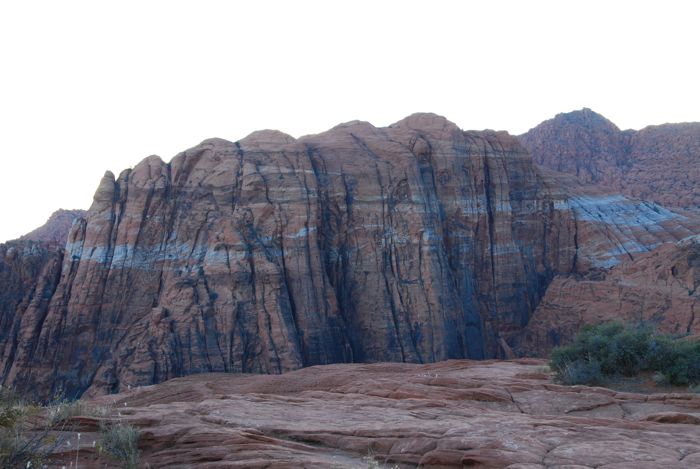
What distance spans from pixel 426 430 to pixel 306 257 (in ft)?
78.8

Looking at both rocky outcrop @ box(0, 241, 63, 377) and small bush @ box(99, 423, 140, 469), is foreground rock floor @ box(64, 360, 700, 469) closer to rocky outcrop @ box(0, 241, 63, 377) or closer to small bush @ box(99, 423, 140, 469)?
small bush @ box(99, 423, 140, 469)

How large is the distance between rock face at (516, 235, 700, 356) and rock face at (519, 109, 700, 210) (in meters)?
20.5

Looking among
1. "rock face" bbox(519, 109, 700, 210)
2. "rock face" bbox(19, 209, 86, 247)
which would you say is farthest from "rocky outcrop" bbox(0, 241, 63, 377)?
"rock face" bbox(519, 109, 700, 210)

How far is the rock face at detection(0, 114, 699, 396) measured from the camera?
3172cm

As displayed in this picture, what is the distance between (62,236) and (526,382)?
169ft

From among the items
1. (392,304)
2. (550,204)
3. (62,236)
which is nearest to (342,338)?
(392,304)

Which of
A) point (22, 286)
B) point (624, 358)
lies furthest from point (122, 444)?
point (22, 286)

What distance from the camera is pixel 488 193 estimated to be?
40.3 meters

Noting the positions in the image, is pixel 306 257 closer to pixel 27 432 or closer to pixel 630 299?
pixel 630 299

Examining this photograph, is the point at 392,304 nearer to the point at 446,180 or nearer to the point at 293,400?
the point at 446,180

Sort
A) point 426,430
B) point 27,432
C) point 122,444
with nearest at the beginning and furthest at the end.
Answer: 1. point 122,444
2. point 27,432
3. point 426,430

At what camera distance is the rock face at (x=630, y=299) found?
3234 centimetres

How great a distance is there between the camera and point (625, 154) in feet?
216

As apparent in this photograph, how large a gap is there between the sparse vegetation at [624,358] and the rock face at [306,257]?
47.9ft
